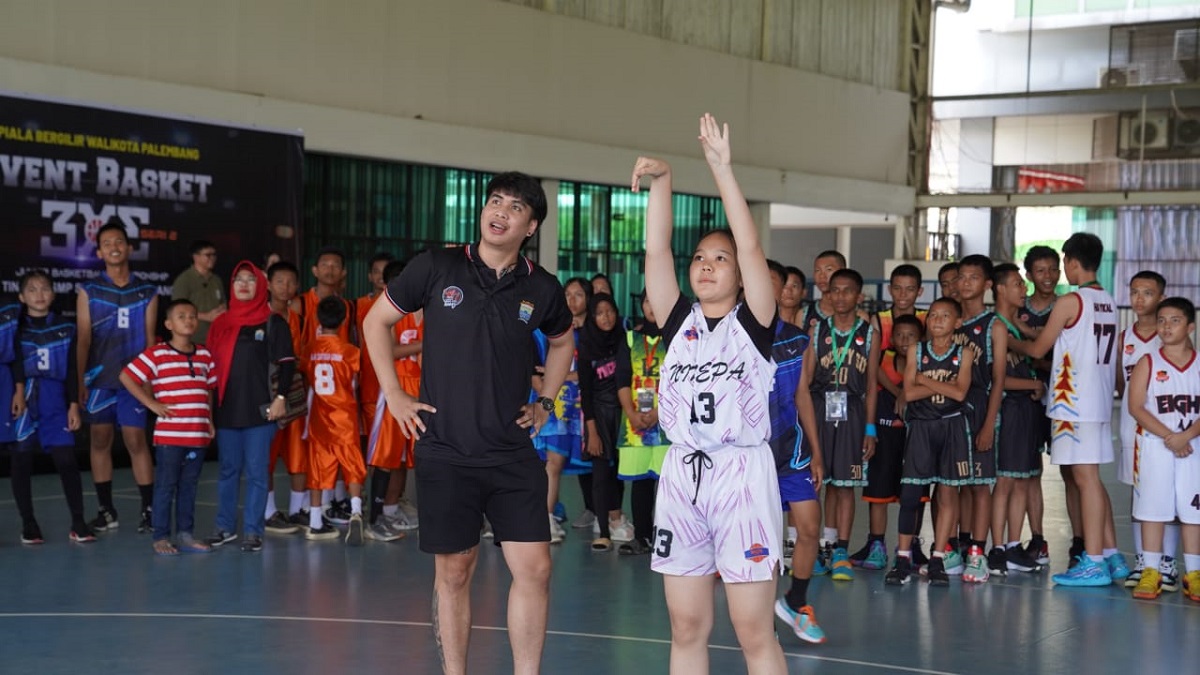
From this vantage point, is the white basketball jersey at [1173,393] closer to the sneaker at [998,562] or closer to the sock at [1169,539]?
the sock at [1169,539]

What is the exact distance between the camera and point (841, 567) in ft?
27.1

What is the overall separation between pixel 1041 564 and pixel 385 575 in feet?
13.6

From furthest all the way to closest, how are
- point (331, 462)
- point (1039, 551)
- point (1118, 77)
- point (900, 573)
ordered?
point (1118, 77), point (331, 462), point (1039, 551), point (900, 573)

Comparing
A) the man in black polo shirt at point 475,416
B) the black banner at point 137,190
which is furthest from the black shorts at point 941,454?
the black banner at point 137,190

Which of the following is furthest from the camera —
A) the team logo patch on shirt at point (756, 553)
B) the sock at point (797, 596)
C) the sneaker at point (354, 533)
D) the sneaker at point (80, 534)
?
the sneaker at point (354, 533)

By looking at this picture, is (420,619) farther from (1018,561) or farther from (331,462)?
(1018,561)

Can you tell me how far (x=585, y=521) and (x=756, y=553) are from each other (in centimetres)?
576

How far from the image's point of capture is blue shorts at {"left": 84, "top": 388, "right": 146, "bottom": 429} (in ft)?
→ 30.8

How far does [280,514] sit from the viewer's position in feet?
31.9

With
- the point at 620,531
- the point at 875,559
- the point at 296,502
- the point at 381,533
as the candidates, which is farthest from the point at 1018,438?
the point at 296,502

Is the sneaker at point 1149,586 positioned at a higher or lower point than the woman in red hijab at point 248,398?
lower

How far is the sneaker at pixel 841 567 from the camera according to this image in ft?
26.9

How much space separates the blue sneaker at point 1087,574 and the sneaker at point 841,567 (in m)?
1.28

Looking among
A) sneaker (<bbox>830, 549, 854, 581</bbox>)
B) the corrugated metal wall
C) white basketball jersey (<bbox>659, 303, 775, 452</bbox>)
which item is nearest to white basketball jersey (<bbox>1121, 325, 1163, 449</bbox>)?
sneaker (<bbox>830, 549, 854, 581</bbox>)
